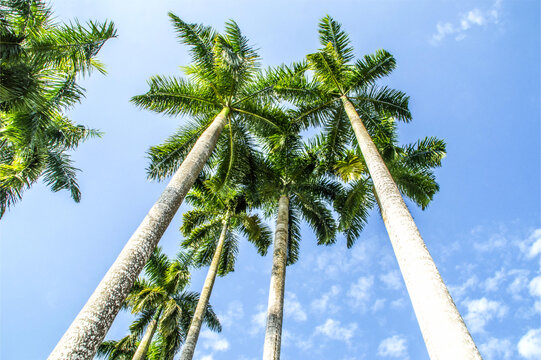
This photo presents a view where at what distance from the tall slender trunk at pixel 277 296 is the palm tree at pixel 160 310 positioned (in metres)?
5.47

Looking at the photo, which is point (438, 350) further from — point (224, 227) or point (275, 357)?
point (224, 227)

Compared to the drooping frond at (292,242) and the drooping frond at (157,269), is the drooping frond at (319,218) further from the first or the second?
the drooping frond at (157,269)

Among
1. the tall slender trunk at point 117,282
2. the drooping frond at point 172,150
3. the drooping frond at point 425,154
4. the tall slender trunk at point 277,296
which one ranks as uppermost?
the drooping frond at point 425,154

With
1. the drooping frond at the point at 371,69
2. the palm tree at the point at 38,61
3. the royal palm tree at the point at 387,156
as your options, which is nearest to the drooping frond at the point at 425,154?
the royal palm tree at the point at 387,156

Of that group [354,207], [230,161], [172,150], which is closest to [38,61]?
[172,150]

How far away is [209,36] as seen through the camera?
11453 mm

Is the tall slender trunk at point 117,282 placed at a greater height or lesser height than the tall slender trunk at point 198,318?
lesser

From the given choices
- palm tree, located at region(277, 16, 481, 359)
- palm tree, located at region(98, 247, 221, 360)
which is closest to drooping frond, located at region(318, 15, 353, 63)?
palm tree, located at region(277, 16, 481, 359)

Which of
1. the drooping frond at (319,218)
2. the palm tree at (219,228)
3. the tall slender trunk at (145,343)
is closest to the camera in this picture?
the tall slender trunk at (145,343)

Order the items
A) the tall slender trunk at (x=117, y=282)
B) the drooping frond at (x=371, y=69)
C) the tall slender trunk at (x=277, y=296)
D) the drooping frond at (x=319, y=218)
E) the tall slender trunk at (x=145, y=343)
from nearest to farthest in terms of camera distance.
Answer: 1. the tall slender trunk at (x=117, y=282)
2. the tall slender trunk at (x=277, y=296)
3. the drooping frond at (x=371, y=69)
4. the tall slender trunk at (x=145, y=343)
5. the drooping frond at (x=319, y=218)

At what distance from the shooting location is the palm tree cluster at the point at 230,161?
4859 millimetres

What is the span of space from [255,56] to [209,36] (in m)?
2.03

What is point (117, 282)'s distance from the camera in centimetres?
440

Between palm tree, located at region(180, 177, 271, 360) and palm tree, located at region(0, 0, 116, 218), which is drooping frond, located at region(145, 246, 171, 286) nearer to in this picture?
palm tree, located at region(180, 177, 271, 360)
